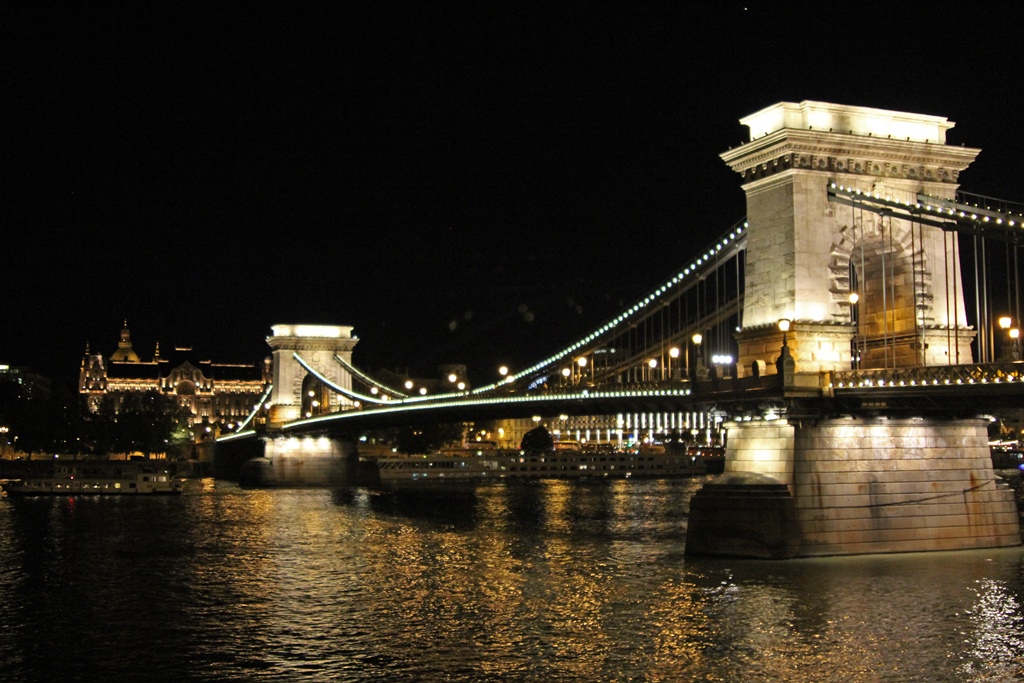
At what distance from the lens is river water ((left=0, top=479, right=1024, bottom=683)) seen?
23250 mm

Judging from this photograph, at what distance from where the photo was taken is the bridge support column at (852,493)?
31266mm

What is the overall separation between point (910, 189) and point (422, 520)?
2533cm

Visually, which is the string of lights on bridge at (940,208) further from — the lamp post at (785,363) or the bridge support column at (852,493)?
the bridge support column at (852,493)

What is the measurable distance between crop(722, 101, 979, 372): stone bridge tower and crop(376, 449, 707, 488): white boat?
4727 centimetres

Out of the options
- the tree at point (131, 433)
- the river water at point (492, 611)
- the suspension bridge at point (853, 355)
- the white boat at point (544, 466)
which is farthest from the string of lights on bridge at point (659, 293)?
the tree at point (131, 433)

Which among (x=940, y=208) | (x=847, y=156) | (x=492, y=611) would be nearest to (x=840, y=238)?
(x=847, y=156)

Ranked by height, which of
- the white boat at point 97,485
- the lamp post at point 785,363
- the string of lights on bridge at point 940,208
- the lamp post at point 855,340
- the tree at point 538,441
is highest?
the string of lights on bridge at point 940,208

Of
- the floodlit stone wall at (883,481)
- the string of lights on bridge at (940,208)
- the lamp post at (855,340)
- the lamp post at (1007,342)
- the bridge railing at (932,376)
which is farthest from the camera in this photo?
the lamp post at (855,340)

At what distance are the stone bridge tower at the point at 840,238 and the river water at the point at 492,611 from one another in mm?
5736

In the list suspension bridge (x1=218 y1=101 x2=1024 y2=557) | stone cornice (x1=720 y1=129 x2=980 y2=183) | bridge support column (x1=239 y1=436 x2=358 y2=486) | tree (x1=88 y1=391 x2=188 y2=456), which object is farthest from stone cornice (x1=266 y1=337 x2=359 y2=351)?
stone cornice (x1=720 y1=129 x2=980 y2=183)

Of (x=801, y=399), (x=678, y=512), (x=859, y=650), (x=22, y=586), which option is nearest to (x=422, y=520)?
(x=678, y=512)

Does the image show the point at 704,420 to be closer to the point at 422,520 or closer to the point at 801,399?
the point at 801,399

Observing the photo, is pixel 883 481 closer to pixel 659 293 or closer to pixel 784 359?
pixel 784 359

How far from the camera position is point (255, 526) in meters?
50.4
